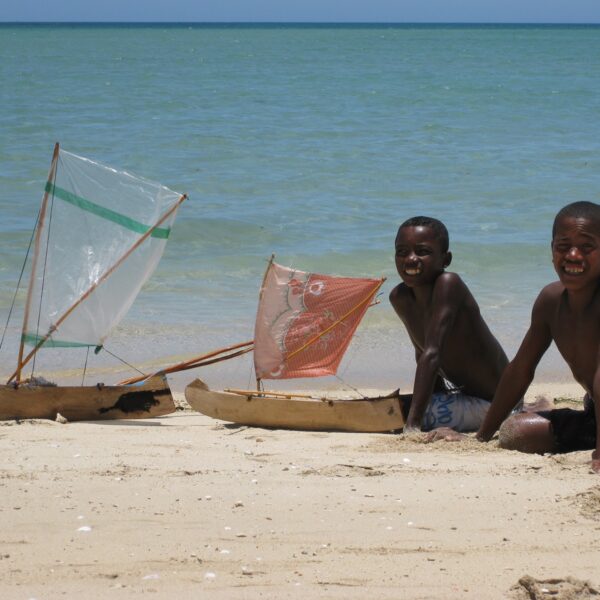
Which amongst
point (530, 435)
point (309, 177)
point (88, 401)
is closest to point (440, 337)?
point (530, 435)

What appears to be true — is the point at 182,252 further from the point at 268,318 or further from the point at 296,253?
the point at 268,318

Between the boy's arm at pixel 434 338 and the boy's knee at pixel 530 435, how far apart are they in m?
0.56

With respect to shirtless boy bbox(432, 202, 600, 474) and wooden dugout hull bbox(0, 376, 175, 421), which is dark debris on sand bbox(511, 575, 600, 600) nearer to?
shirtless boy bbox(432, 202, 600, 474)

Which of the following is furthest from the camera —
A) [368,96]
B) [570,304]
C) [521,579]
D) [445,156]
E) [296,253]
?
[368,96]

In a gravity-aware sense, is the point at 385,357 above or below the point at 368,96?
below

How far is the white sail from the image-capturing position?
5934 mm

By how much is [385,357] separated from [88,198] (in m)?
2.45

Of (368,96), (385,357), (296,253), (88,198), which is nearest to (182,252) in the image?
(296,253)

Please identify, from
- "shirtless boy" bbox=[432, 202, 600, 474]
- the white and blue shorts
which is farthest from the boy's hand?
the white and blue shorts

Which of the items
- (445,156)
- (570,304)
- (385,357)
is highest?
(445,156)

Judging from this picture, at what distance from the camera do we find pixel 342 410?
5.31 m

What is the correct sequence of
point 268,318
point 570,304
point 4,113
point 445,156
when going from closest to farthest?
1. point 570,304
2. point 268,318
3. point 445,156
4. point 4,113

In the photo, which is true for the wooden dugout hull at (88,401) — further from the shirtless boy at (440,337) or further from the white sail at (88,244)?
the shirtless boy at (440,337)

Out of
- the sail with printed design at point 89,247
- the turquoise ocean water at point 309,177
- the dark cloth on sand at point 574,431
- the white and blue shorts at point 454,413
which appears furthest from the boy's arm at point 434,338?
the turquoise ocean water at point 309,177
